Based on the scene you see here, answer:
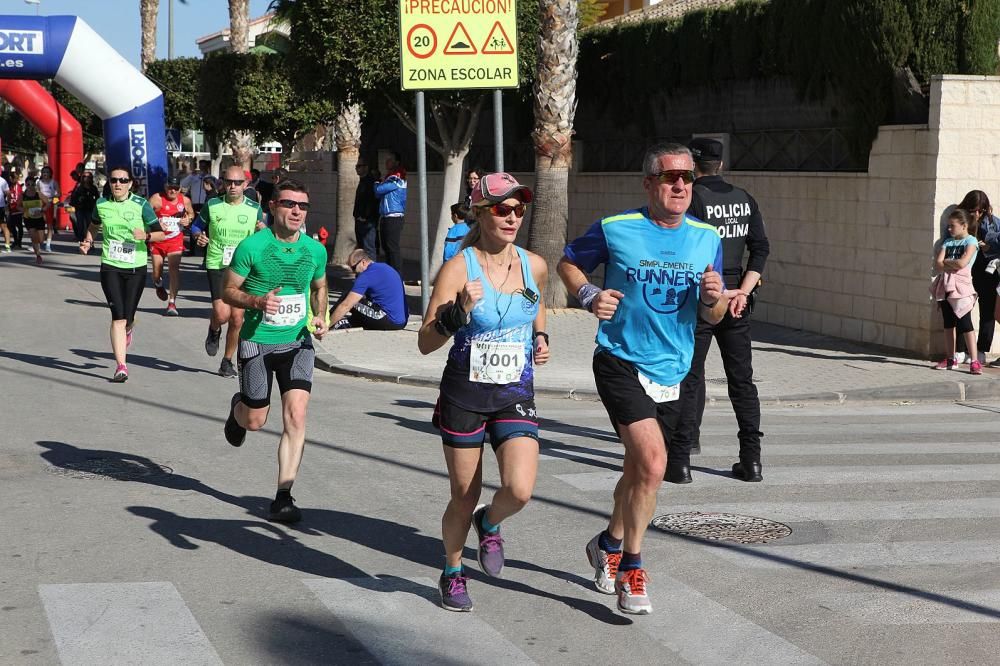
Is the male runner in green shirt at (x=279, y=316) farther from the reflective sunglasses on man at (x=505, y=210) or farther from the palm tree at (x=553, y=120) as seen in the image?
the palm tree at (x=553, y=120)

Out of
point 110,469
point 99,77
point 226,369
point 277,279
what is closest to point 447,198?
point 226,369

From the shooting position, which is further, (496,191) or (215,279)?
(215,279)

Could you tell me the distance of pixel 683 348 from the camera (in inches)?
237

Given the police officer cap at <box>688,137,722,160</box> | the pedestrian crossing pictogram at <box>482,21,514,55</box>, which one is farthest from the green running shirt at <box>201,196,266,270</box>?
the police officer cap at <box>688,137,722,160</box>

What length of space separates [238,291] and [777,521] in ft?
10.3

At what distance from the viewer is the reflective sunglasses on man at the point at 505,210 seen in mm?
5699

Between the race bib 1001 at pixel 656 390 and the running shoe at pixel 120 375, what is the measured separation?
7519 mm

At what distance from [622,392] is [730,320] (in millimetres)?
2755

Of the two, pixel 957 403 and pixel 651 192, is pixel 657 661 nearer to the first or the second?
pixel 651 192

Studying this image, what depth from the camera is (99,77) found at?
26.6 meters

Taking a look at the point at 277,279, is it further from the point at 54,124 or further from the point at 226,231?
the point at 54,124

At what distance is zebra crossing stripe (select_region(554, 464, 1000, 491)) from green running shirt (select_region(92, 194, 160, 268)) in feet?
18.3

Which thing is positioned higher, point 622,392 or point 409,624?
point 622,392

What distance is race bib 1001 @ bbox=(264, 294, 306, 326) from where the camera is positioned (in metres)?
7.61
